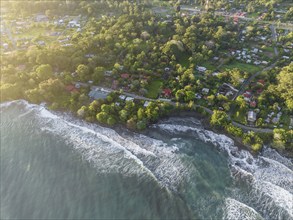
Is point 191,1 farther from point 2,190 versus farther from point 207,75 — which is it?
point 2,190

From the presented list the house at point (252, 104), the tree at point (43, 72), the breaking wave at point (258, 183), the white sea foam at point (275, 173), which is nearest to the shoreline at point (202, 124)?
the breaking wave at point (258, 183)

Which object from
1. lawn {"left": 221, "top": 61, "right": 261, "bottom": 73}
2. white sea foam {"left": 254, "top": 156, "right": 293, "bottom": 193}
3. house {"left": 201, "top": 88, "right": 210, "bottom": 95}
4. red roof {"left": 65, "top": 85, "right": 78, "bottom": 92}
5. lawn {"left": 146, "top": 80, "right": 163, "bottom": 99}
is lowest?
white sea foam {"left": 254, "top": 156, "right": 293, "bottom": 193}

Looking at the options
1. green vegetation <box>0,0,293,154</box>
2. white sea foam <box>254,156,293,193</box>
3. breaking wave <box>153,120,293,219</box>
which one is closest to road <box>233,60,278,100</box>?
green vegetation <box>0,0,293,154</box>

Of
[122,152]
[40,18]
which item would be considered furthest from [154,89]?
[40,18]

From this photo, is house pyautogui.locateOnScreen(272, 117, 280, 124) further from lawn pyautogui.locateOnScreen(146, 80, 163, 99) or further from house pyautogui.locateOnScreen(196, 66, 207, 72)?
lawn pyautogui.locateOnScreen(146, 80, 163, 99)

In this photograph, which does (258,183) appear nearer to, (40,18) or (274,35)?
(274,35)

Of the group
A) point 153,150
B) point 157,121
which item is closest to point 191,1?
point 157,121
